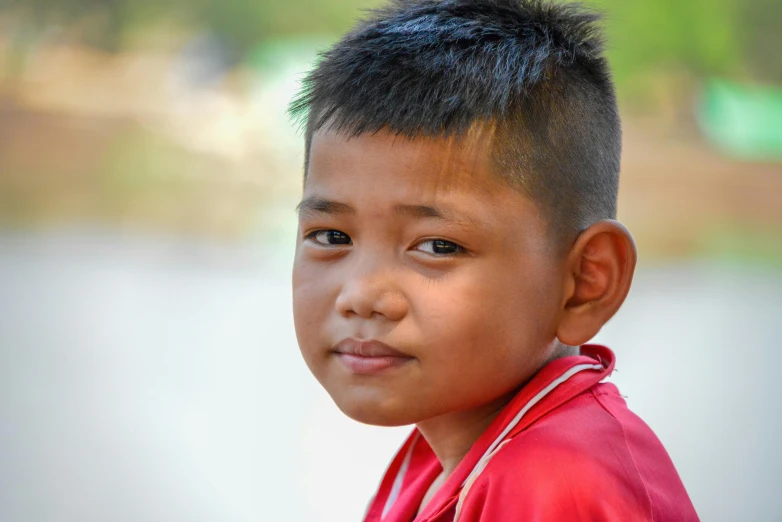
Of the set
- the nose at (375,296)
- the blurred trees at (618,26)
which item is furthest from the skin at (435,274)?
the blurred trees at (618,26)

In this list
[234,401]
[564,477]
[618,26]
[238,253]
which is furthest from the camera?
[618,26]

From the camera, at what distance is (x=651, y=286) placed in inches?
177

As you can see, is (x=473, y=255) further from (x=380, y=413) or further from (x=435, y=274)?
(x=380, y=413)

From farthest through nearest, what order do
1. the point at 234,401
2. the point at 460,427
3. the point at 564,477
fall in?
the point at 234,401 < the point at 460,427 < the point at 564,477

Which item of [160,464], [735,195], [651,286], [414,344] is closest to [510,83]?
[414,344]

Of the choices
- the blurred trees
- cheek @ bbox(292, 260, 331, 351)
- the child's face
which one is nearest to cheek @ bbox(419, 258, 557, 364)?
the child's face

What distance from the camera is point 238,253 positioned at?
5094 mm

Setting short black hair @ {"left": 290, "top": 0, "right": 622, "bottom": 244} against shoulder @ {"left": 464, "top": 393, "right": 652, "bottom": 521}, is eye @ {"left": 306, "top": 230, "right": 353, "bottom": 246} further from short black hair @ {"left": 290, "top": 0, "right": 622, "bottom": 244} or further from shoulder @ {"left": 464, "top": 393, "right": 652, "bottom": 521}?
shoulder @ {"left": 464, "top": 393, "right": 652, "bottom": 521}

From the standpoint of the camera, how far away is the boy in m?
0.91

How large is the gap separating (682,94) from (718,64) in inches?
12.0

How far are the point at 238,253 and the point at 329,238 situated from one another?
4.16 meters

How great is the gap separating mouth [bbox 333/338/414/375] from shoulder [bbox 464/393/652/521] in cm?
13

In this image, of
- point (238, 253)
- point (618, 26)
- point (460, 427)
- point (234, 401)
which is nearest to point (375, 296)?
point (460, 427)

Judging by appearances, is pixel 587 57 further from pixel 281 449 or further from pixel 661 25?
pixel 661 25
